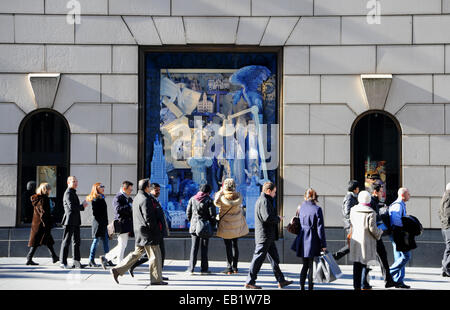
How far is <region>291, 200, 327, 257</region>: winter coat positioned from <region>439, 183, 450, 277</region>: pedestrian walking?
3.76m

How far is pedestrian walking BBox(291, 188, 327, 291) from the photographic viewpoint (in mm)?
11133

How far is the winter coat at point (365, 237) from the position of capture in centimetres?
1097

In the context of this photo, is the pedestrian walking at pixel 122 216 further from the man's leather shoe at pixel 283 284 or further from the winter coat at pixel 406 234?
the winter coat at pixel 406 234

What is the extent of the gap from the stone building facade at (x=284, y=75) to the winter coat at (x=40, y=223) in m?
Result: 1.21

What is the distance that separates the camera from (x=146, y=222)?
455 inches

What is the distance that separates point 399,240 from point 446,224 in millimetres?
2385

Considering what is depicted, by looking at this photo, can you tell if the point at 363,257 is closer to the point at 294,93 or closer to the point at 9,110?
the point at 294,93

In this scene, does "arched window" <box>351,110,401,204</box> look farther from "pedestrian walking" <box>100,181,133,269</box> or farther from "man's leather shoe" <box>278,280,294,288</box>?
"pedestrian walking" <box>100,181,133,269</box>

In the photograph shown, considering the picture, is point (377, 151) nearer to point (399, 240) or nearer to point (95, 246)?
point (399, 240)

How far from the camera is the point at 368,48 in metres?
15.1

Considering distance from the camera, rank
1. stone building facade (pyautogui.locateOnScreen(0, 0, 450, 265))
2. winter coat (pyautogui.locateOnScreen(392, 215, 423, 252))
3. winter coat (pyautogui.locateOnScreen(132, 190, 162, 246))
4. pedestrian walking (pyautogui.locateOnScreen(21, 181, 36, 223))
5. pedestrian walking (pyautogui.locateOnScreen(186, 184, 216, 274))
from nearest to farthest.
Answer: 1. winter coat (pyautogui.locateOnScreen(132, 190, 162, 246))
2. winter coat (pyautogui.locateOnScreen(392, 215, 423, 252))
3. pedestrian walking (pyautogui.locateOnScreen(186, 184, 216, 274))
4. stone building facade (pyautogui.locateOnScreen(0, 0, 450, 265))
5. pedestrian walking (pyautogui.locateOnScreen(21, 181, 36, 223))

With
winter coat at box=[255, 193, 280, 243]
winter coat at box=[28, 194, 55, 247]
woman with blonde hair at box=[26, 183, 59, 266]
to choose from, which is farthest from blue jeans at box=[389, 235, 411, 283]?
winter coat at box=[28, 194, 55, 247]

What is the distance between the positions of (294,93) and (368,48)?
1.89m

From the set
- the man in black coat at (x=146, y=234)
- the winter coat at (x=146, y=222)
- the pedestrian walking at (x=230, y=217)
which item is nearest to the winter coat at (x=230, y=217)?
the pedestrian walking at (x=230, y=217)
